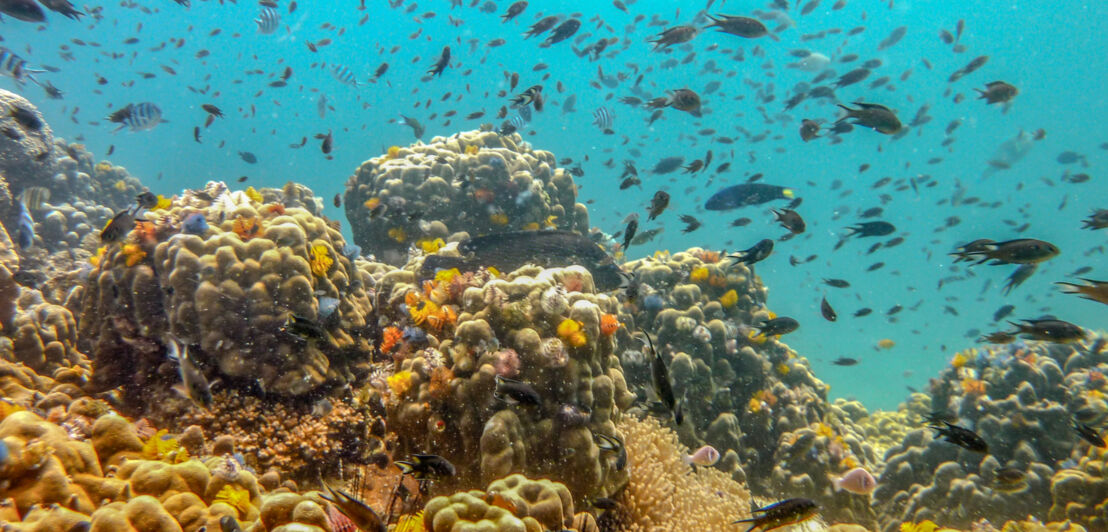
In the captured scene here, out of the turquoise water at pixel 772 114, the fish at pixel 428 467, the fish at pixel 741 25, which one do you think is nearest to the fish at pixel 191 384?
the fish at pixel 428 467

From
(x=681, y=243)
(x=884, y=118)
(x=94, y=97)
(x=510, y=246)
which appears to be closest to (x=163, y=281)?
(x=510, y=246)

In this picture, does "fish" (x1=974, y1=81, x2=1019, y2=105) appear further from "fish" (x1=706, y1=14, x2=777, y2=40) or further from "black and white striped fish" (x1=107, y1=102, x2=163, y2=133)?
"black and white striped fish" (x1=107, y1=102, x2=163, y2=133)

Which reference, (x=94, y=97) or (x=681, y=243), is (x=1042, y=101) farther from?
(x=94, y=97)

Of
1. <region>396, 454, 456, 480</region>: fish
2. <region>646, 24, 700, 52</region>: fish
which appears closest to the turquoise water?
<region>646, 24, 700, 52</region>: fish

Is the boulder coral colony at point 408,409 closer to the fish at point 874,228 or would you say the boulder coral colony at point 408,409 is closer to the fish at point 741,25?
the fish at point 874,228

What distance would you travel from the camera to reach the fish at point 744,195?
726cm

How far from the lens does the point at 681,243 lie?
227ft

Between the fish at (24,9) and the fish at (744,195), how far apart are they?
8900mm

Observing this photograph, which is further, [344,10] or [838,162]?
[838,162]

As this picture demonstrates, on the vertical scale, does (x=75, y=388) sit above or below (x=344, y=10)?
below

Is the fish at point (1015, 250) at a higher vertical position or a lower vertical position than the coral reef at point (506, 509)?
higher

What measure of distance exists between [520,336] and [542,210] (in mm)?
→ 5938

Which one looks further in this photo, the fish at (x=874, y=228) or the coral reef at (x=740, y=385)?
the coral reef at (x=740, y=385)

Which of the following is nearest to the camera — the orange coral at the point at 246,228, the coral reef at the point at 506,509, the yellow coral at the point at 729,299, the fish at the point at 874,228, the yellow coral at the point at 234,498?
the coral reef at the point at 506,509
